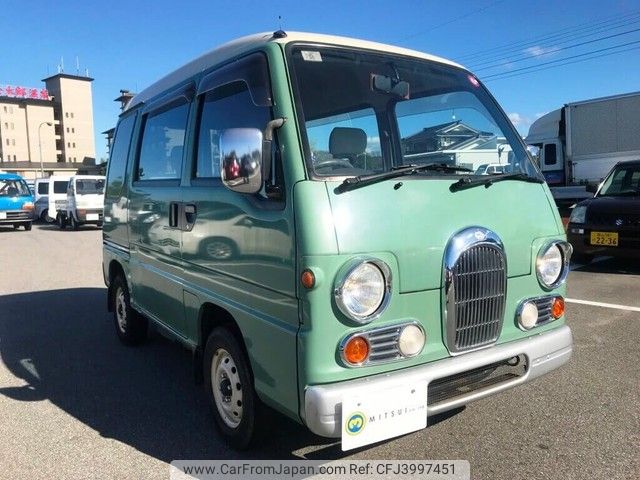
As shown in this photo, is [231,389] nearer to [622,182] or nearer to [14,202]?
[622,182]

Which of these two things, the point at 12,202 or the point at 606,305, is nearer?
the point at 606,305

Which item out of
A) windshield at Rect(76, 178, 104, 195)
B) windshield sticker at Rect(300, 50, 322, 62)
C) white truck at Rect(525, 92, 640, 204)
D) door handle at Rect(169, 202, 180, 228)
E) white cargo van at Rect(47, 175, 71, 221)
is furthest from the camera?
white cargo van at Rect(47, 175, 71, 221)

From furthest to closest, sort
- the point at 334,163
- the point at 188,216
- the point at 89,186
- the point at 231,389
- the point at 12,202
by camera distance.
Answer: the point at 12,202
the point at 89,186
the point at 188,216
the point at 231,389
the point at 334,163

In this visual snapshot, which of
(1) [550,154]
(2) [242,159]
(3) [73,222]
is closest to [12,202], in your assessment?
(3) [73,222]

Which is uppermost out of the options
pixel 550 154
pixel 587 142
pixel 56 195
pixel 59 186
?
pixel 587 142

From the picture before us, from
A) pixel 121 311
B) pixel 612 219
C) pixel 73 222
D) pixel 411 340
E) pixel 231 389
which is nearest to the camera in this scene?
pixel 411 340

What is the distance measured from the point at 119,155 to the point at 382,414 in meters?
4.05

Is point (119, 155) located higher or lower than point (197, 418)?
higher

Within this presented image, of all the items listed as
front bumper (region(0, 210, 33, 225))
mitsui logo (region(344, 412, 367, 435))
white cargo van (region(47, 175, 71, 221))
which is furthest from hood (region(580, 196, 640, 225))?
white cargo van (region(47, 175, 71, 221))

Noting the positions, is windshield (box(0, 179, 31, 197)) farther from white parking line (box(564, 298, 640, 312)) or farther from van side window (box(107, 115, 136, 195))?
white parking line (box(564, 298, 640, 312))

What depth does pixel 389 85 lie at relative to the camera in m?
3.26

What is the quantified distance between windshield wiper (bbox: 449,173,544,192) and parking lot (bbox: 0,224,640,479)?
151 centimetres

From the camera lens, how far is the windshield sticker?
2.88 metres

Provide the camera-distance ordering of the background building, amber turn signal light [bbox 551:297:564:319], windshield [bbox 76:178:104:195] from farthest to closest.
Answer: the background building < windshield [bbox 76:178:104:195] < amber turn signal light [bbox 551:297:564:319]
